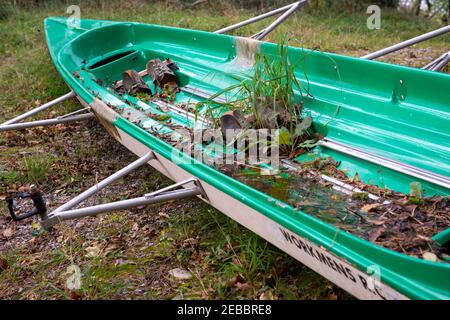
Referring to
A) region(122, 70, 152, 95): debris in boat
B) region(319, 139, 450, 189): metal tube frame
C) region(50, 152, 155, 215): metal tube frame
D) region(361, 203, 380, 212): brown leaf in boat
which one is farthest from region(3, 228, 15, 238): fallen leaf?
region(361, 203, 380, 212): brown leaf in boat

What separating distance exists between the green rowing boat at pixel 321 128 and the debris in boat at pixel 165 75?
2.8 inches

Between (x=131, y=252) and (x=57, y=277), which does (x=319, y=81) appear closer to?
(x=131, y=252)

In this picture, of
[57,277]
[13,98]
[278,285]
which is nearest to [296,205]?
[278,285]

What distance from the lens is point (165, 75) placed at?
4383mm

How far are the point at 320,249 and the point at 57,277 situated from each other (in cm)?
170

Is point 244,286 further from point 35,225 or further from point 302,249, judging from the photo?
point 35,225

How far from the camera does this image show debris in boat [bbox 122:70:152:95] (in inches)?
172

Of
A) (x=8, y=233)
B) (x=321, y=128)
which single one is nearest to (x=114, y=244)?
(x=8, y=233)

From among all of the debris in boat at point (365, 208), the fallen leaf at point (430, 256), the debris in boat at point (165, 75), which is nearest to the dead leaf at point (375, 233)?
the debris in boat at point (365, 208)

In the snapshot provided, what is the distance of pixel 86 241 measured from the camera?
3.19 meters

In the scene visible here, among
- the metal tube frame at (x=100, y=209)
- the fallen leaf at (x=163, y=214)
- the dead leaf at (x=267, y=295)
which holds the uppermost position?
the metal tube frame at (x=100, y=209)

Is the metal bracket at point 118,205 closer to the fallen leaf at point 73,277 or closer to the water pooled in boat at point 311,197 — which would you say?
the water pooled in boat at point 311,197

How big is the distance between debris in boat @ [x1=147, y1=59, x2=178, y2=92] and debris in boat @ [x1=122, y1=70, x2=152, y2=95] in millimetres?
128

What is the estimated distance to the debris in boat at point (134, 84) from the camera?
14.3 feet
